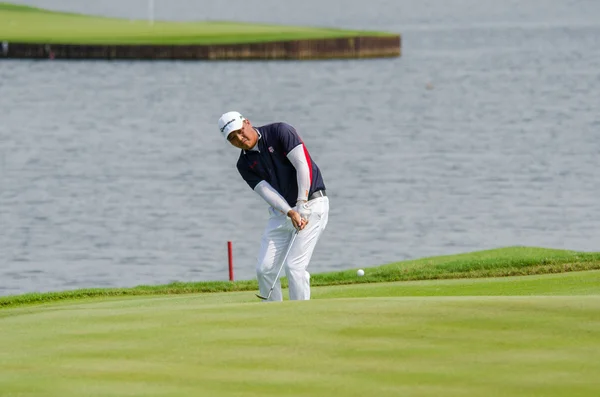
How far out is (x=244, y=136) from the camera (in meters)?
10.9

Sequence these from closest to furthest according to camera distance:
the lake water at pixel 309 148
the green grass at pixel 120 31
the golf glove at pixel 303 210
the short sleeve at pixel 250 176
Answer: the golf glove at pixel 303 210, the short sleeve at pixel 250 176, the lake water at pixel 309 148, the green grass at pixel 120 31

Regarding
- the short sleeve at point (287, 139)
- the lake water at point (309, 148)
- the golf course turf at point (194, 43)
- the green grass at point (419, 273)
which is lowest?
the lake water at point (309, 148)

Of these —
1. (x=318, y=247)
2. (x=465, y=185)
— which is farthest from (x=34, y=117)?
(x=318, y=247)

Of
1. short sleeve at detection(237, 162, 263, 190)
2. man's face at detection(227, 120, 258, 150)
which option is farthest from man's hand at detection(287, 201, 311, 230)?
man's face at detection(227, 120, 258, 150)

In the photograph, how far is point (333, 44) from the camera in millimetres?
111000

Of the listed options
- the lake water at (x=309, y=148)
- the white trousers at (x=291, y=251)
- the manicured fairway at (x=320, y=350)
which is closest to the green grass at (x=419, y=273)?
the white trousers at (x=291, y=251)

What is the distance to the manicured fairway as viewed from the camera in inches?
264

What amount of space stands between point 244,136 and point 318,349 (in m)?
3.88

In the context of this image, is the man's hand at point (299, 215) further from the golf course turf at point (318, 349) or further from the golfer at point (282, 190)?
the golf course turf at point (318, 349)

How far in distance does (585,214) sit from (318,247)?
10.8m

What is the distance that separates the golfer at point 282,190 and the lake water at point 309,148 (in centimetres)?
1591

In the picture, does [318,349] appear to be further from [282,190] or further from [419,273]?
[419,273]

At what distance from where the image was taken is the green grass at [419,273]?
52.2 feet

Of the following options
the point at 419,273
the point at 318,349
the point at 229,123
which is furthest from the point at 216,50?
the point at 318,349
